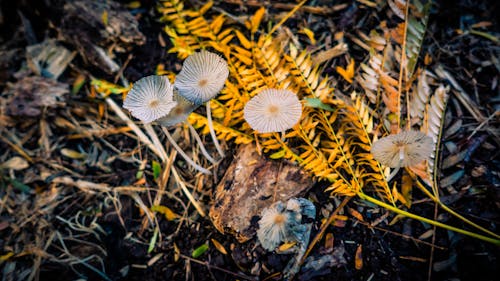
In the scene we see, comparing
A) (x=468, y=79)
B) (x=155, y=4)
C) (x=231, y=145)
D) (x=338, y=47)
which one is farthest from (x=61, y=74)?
(x=468, y=79)

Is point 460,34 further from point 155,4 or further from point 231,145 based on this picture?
point 155,4

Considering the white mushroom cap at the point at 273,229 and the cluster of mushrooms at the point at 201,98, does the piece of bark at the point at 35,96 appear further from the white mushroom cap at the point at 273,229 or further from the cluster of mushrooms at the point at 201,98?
the white mushroom cap at the point at 273,229

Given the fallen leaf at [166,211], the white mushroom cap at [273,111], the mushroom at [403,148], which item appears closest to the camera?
the mushroom at [403,148]

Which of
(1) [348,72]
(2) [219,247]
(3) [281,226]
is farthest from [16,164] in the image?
(1) [348,72]

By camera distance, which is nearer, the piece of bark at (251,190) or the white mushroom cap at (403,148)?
the white mushroom cap at (403,148)

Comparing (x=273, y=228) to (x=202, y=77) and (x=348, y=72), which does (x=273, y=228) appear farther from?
A: (x=348, y=72)

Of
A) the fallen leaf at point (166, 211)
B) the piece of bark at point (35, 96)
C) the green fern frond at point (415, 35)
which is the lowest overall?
the fallen leaf at point (166, 211)

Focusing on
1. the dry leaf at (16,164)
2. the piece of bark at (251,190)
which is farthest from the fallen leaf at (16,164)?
the piece of bark at (251,190)

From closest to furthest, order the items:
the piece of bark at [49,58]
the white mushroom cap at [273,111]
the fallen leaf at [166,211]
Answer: the white mushroom cap at [273,111] → the fallen leaf at [166,211] → the piece of bark at [49,58]
